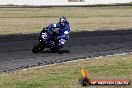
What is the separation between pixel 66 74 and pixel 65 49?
24.4ft

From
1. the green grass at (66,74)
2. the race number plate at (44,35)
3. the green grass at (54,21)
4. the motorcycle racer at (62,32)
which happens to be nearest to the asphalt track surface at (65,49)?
the motorcycle racer at (62,32)

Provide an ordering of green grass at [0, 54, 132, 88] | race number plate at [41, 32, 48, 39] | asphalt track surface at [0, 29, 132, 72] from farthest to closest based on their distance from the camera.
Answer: race number plate at [41, 32, 48, 39]
asphalt track surface at [0, 29, 132, 72]
green grass at [0, 54, 132, 88]

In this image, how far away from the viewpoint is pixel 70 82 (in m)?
14.0

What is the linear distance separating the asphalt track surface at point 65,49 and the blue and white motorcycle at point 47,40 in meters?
0.47

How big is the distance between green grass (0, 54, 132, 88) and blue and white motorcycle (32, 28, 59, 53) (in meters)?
2.75

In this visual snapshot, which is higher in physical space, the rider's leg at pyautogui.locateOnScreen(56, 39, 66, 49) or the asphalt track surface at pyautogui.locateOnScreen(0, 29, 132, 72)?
the rider's leg at pyautogui.locateOnScreen(56, 39, 66, 49)

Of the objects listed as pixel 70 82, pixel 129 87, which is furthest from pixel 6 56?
pixel 129 87

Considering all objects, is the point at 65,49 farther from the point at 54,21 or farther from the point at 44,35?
the point at 54,21

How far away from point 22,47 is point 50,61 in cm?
466

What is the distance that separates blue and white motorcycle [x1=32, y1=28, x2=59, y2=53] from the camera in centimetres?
2077

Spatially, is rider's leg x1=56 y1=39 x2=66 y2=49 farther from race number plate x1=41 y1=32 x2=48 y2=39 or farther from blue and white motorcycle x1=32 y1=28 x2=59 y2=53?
race number plate x1=41 y1=32 x2=48 y2=39

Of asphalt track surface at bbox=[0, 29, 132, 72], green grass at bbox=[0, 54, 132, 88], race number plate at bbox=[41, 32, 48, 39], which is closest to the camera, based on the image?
green grass at bbox=[0, 54, 132, 88]

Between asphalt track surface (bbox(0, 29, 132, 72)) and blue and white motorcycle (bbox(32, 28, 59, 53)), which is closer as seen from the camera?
asphalt track surface (bbox(0, 29, 132, 72))

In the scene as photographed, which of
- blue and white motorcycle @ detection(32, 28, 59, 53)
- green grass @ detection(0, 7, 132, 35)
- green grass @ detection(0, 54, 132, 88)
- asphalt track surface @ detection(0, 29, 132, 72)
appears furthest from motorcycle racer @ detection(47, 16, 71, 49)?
green grass @ detection(0, 7, 132, 35)
